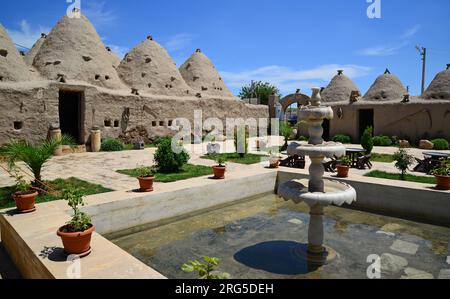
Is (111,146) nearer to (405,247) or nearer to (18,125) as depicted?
(18,125)

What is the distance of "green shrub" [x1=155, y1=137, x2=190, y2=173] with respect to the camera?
1168 cm

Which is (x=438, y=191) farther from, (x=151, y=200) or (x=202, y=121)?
(x=202, y=121)

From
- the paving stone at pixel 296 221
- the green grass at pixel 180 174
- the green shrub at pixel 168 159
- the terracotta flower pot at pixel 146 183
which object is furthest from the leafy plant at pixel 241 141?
the terracotta flower pot at pixel 146 183

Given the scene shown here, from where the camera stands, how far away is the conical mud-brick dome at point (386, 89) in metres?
25.7

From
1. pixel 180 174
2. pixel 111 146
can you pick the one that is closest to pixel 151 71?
pixel 111 146

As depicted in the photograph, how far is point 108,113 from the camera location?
20.3 metres

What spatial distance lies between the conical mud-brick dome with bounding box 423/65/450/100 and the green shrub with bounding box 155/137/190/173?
834 inches

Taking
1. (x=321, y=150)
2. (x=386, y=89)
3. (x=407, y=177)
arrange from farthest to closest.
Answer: (x=386, y=89) → (x=407, y=177) → (x=321, y=150)

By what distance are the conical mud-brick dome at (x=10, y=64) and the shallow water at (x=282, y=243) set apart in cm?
1486

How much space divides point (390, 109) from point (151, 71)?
65.5ft

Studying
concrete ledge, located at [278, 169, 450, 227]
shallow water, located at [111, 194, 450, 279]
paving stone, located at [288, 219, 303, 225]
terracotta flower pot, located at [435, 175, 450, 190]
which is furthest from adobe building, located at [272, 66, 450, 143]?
paving stone, located at [288, 219, 303, 225]

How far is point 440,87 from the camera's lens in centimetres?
2331

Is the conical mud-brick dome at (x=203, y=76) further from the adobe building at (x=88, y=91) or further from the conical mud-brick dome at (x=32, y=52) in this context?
the conical mud-brick dome at (x=32, y=52)
